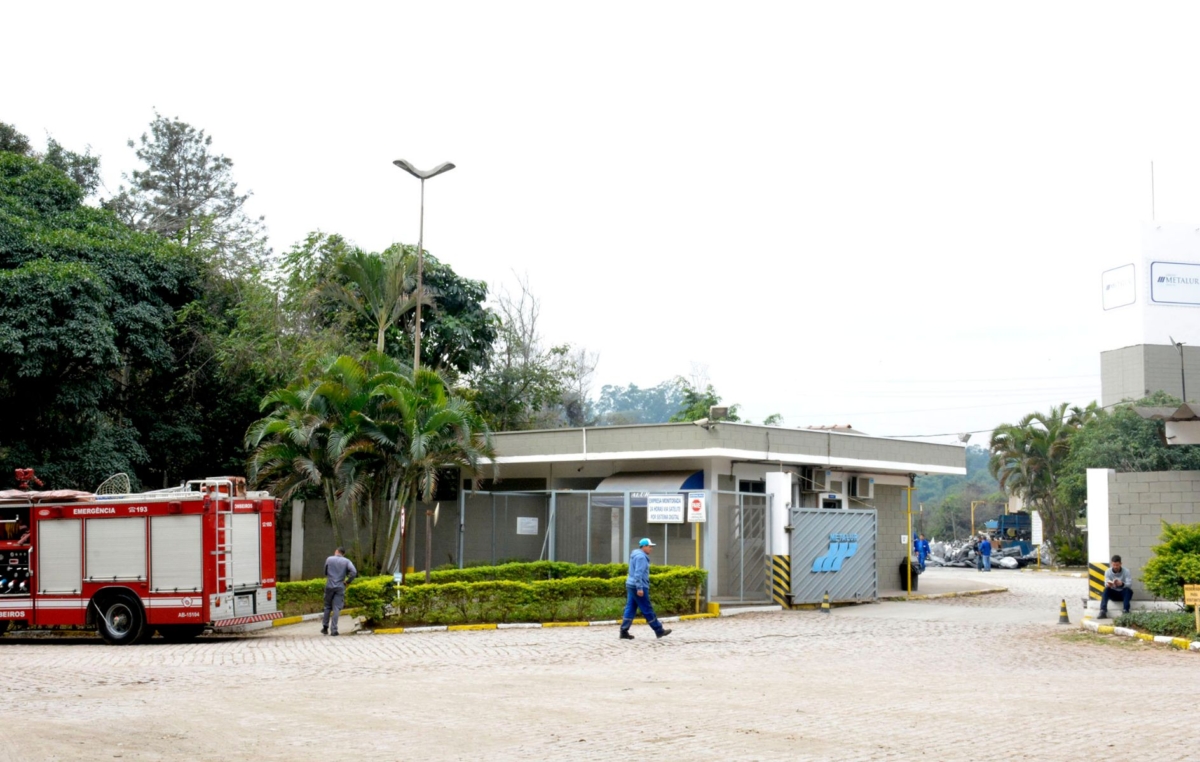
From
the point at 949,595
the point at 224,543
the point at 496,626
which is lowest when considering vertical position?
the point at 949,595

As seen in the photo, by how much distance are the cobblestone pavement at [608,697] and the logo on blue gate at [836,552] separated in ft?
18.1

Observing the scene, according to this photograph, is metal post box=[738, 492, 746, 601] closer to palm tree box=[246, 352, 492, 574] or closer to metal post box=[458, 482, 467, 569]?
palm tree box=[246, 352, 492, 574]

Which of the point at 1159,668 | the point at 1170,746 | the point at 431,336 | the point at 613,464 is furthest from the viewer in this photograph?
the point at 431,336

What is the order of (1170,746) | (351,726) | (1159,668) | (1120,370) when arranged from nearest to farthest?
(1170,746) < (351,726) < (1159,668) < (1120,370)

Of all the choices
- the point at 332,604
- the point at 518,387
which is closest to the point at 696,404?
the point at 518,387

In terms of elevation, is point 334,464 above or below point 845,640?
above

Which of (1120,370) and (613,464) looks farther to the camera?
(1120,370)

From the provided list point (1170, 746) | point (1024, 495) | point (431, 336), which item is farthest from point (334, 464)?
point (1024, 495)

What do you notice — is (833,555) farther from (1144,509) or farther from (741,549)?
(1144,509)

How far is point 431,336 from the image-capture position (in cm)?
3959

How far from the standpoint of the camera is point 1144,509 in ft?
71.6

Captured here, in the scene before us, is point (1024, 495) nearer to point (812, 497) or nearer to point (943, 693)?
point (812, 497)

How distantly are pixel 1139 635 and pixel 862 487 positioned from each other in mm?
13245

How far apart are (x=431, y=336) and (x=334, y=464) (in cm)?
1391
